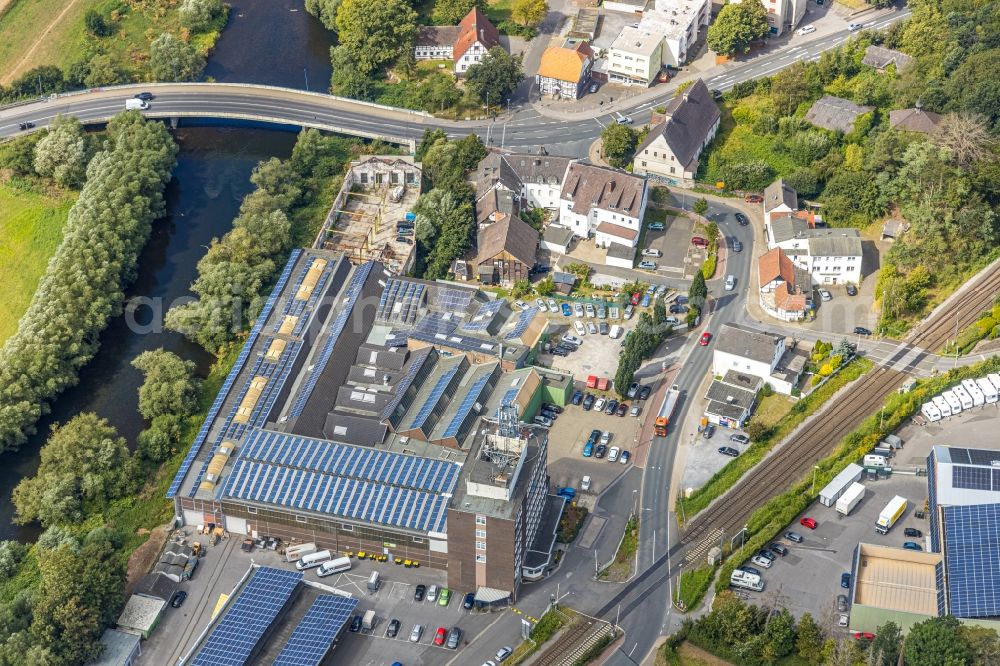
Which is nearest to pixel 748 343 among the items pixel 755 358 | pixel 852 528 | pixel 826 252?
pixel 755 358

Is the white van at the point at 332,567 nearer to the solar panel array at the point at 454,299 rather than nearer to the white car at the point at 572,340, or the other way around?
the solar panel array at the point at 454,299

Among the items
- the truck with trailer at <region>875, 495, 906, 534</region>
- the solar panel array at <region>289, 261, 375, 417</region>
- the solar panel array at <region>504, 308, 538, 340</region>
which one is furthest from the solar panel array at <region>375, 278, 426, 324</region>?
the truck with trailer at <region>875, 495, 906, 534</region>

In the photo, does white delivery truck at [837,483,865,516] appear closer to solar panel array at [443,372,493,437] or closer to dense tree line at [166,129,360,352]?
solar panel array at [443,372,493,437]

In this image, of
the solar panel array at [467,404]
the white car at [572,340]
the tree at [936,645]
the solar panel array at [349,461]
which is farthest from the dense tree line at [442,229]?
the tree at [936,645]

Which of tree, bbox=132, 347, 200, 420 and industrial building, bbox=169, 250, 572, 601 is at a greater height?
industrial building, bbox=169, 250, 572, 601

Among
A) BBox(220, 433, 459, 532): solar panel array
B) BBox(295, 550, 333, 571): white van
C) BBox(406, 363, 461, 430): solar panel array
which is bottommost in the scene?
BBox(295, 550, 333, 571): white van

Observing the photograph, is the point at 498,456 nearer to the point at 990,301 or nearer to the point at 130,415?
the point at 130,415

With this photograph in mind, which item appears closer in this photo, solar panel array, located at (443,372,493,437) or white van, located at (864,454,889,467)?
white van, located at (864,454,889,467)
